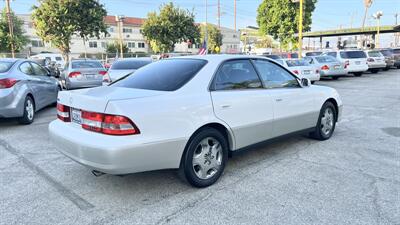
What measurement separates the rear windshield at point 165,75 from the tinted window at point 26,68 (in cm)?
429

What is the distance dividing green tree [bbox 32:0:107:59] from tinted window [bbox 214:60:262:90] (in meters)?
26.7

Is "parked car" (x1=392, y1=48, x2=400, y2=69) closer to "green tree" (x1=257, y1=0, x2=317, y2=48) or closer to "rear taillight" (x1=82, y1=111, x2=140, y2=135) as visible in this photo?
"green tree" (x1=257, y1=0, x2=317, y2=48)

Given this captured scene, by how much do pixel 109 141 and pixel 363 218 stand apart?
2481 millimetres

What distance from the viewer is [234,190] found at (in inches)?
143

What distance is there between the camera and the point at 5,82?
647 centimetres

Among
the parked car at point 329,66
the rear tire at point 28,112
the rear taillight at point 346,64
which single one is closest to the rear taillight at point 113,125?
the rear tire at point 28,112

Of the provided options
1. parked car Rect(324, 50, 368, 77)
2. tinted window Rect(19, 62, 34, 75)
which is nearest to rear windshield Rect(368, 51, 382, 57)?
parked car Rect(324, 50, 368, 77)

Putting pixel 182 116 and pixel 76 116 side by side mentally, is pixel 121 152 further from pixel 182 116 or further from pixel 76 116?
pixel 76 116

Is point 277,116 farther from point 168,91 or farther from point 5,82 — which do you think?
point 5,82

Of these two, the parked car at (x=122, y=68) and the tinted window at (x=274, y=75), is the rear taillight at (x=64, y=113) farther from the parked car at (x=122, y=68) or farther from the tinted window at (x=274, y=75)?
the parked car at (x=122, y=68)

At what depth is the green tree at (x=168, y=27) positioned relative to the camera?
35.3m

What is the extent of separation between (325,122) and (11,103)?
610cm

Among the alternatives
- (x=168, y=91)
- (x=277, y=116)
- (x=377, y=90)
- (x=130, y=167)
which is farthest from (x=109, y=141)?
(x=377, y=90)

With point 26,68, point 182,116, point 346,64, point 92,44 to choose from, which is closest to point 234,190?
point 182,116
